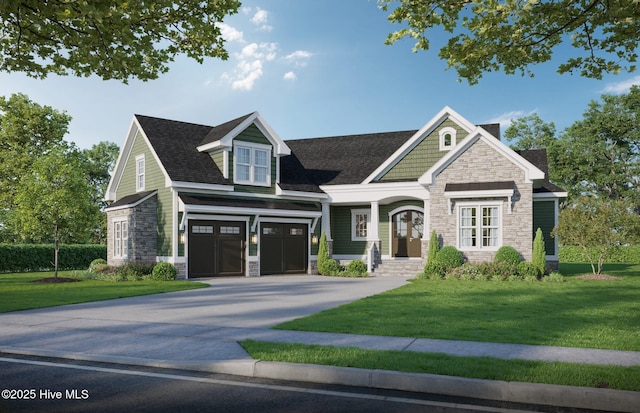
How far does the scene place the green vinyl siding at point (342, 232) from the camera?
30.3 meters

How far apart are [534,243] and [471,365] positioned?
17004 millimetres

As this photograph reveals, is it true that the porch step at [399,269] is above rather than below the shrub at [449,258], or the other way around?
below

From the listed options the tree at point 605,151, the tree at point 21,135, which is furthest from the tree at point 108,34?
the tree at point 605,151

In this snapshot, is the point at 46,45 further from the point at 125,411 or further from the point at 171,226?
the point at 171,226

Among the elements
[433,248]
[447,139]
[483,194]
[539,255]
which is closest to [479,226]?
[483,194]

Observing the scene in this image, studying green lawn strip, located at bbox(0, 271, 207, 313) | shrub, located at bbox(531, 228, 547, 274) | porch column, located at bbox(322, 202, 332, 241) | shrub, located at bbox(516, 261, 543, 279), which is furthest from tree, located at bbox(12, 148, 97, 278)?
shrub, located at bbox(531, 228, 547, 274)

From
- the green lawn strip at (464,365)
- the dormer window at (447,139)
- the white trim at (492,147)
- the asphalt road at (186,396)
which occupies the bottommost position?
the asphalt road at (186,396)

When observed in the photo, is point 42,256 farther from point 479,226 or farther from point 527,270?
point 527,270

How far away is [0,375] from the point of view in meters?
7.37

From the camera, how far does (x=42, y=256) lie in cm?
3453

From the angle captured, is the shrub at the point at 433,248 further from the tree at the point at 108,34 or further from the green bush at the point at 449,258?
the tree at the point at 108,34

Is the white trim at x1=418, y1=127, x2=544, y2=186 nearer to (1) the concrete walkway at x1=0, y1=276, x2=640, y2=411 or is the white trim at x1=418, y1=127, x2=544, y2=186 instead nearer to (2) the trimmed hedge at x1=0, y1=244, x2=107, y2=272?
(1) the concrete walkway at x1=0, y1=276, x2=640, y2=411

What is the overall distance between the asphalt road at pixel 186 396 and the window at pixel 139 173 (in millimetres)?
21327

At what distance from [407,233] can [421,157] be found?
408 cm
